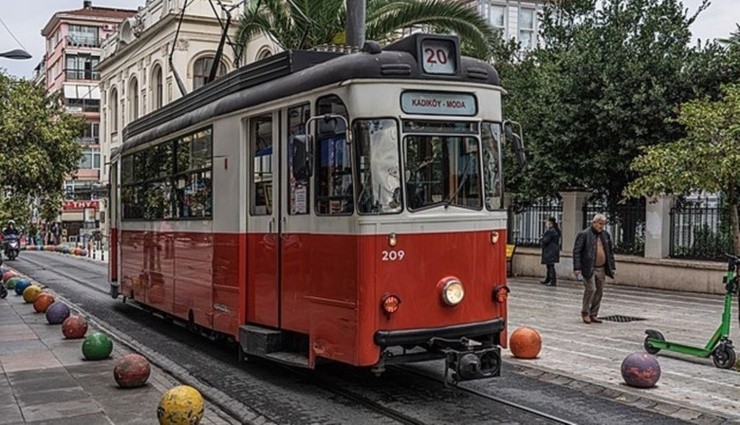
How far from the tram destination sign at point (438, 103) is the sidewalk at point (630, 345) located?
10.8 ft

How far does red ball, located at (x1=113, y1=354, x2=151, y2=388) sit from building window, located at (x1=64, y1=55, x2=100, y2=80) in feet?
262

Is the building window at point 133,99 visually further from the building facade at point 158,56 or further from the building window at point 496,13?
the building window at point 496,13

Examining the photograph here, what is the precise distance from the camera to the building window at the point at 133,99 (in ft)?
185

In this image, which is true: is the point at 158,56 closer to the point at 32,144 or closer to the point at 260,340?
the point at 32,144

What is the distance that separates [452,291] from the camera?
864 centimetres

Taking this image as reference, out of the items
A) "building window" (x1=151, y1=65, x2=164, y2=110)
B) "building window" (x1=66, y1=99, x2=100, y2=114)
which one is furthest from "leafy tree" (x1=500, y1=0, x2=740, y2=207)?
"building window" (x1=66, y1=99, x2=100, y2=114)

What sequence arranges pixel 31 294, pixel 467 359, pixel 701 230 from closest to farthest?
pixel 467 359
pixel 31 294
pixel 701 230

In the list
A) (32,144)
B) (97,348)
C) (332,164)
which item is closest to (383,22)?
(97,348)

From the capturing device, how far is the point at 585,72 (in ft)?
75.5

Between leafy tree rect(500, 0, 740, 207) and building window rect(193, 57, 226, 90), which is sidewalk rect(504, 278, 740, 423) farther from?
building window rect(193, 57, 226, 90)

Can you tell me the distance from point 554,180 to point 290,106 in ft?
50.3

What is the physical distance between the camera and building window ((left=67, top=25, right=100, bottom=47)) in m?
84.9

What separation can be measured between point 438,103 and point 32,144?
86.3ft

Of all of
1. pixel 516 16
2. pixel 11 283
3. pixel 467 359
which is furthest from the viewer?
pixel 516 16
